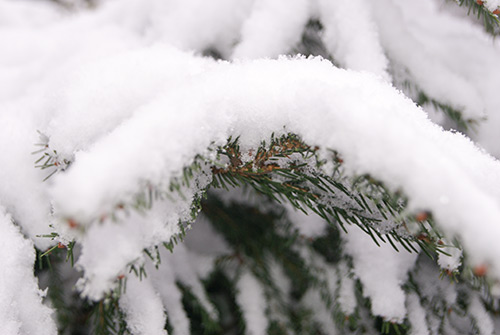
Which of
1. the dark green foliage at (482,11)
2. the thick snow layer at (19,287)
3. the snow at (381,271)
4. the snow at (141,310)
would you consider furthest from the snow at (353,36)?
the thick snow layer at (19,287)

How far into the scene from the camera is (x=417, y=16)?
3.85 ft

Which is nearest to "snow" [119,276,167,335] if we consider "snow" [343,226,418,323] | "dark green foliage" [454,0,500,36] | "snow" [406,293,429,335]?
"snow" [343,226,418,323]

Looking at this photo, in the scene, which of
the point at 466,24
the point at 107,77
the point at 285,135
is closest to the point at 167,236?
the point at 285,135

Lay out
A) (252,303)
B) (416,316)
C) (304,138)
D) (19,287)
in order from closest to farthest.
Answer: (304,138)
(19,287)
(416,316)
(252,303)

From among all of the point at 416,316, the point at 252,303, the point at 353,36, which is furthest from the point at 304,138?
the point at 252,303

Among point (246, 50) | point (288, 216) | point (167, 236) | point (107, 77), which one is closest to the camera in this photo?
point (167, 236)

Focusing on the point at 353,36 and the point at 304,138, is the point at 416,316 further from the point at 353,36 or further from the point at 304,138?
the point at 353,36

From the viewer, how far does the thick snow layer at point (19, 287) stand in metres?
0.79

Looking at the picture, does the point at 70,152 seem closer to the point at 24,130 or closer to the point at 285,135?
the point at 24,130

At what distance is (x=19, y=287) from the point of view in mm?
822

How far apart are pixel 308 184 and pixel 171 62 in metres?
0.47

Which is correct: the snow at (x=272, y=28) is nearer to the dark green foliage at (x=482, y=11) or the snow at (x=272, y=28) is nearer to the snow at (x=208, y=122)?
the snow at (x=208, y=122)

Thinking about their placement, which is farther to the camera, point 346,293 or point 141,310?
point 346,293

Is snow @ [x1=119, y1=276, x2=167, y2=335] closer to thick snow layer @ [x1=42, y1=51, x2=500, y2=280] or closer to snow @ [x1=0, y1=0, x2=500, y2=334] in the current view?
snow @ [x1=0, y1=0, x2=500, y2=334]
